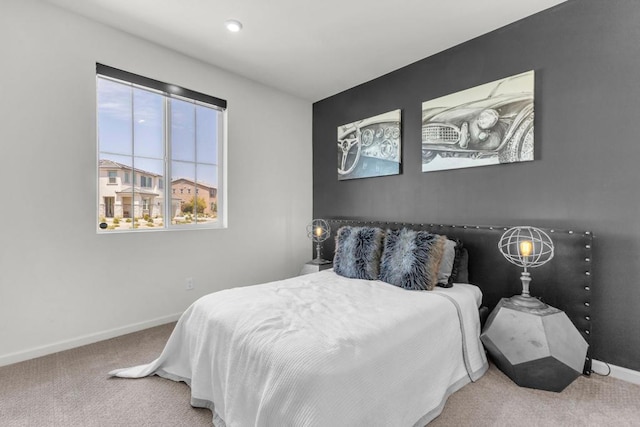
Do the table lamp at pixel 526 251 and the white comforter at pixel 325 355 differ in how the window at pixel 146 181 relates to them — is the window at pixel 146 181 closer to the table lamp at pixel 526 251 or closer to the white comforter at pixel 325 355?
the white comforter at pixel 325 355

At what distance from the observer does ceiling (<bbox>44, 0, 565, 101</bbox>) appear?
2232 millimetres

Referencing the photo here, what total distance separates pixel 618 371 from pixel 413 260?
1427 millimetres

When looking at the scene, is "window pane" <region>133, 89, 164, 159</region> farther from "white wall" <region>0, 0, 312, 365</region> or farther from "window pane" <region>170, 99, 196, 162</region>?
"white wall" <region>0, 0, 312, 365</region>

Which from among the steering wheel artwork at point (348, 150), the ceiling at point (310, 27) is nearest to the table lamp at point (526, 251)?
the ceiling at point (310, 27)

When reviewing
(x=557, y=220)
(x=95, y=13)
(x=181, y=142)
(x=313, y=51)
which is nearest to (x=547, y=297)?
(x=557, y=220)

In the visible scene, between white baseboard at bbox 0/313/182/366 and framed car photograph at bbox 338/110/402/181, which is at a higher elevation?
framed car photograph at bbox 338/110/402/181

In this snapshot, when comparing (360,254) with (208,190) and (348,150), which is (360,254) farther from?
(208,190)

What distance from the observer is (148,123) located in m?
2.82

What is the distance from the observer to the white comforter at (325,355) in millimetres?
1221

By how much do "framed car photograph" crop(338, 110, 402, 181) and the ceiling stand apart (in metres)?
0.56

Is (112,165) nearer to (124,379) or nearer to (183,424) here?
(124,379)

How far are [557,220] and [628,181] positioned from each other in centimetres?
44

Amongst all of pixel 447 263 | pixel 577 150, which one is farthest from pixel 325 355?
pixel 577 150

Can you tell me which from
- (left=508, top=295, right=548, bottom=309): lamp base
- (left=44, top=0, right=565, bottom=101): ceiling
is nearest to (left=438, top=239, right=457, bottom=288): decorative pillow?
(left=508, top=295, right=548, bottom=309): lamp base
